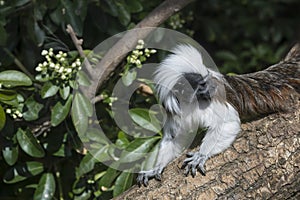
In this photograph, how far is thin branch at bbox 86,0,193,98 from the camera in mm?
2496

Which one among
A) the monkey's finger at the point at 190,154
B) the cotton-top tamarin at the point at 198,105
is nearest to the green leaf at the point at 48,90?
the cotton-top tamarin at the point at 198,105

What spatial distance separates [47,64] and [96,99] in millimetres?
250

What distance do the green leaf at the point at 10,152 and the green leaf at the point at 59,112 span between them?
186mm

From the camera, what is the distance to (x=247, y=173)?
6.73 feet

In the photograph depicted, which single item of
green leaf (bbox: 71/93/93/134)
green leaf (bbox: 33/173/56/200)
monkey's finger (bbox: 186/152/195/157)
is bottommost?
green leaf (bbox: 33/173/56/200)

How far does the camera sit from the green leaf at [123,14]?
8.63 ft

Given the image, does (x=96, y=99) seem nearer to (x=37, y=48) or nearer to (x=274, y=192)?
(x=37, y=48)

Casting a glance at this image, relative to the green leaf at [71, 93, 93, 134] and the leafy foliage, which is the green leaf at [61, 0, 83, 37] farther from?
the green leaf at [71, 93, 93, 134]

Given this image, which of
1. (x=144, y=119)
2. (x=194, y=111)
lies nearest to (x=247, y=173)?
(x=194, y=111)

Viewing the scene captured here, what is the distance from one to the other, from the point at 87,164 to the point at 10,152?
0.28 m

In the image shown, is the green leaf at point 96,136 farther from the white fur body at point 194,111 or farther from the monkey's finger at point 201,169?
the monkey's finger at point 201,169

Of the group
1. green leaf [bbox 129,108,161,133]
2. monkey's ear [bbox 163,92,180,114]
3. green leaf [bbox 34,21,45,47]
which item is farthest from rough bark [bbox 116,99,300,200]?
green leaf [bbox 34,21,45,47]

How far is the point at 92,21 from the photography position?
2.79m

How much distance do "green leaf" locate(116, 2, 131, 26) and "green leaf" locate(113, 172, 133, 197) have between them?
643mm
